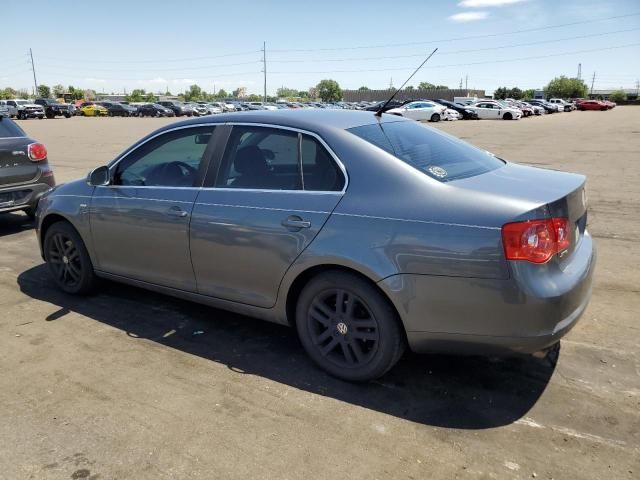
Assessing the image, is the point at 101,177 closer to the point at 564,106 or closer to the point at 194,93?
the point at 564,106

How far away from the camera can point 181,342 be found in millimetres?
3916

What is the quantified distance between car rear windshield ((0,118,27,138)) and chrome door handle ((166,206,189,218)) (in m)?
4.51

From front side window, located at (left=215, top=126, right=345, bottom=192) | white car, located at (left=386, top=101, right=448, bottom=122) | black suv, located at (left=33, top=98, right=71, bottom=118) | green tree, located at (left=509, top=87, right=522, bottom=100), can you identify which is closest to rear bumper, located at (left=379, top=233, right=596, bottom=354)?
front side window, located at (left=215, top=126, right=345, bottom=192)

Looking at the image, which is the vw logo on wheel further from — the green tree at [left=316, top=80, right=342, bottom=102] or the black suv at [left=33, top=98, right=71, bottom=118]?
the green tree at [left=316, top=80, right=342, bottom=102]

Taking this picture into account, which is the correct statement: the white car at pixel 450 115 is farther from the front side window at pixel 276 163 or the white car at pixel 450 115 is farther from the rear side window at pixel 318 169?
the rear side window at pixel 318 169

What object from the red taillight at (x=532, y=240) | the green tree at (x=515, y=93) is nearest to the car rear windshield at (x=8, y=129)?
the red taillight at (x=532, y=240)

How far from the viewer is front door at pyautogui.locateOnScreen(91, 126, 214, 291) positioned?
12.7 feet

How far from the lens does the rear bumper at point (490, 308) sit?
2688mm

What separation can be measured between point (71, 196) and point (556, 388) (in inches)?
163

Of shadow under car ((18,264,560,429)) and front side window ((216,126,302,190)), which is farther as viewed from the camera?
front side window ((216,126,302,190))

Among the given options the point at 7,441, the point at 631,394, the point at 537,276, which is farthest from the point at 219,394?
the point at 631,394

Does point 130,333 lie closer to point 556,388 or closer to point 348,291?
point 348,291

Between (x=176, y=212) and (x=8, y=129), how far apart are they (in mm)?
4755

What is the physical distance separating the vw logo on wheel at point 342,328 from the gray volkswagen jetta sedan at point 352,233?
13 mm
